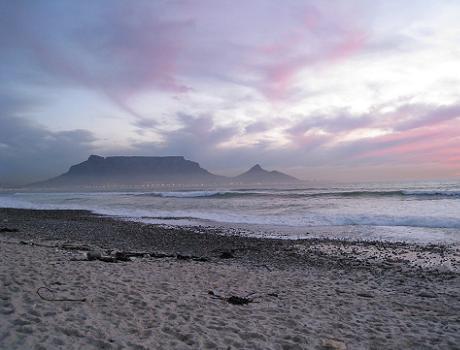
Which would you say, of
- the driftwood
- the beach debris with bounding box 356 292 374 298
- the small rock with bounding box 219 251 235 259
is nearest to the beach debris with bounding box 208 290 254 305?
the driftwood

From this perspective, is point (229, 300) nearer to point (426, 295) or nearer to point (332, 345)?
point (332, 345)

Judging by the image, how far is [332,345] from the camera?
4.74 metres

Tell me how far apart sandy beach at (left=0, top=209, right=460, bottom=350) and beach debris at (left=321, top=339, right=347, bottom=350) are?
0.09 ft

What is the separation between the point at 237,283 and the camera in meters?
8.02

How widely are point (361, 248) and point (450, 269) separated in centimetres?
345

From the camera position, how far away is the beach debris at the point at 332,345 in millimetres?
4699

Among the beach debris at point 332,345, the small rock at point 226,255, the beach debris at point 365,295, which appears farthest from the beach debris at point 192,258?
the beach debris at point 332,345

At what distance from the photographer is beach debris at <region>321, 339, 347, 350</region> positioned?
4699 millimetres

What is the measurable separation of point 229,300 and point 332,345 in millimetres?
2256

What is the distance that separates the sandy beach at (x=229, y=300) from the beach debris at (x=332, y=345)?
0.03 metres

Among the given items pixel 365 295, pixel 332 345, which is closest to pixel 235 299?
pixel 332 345

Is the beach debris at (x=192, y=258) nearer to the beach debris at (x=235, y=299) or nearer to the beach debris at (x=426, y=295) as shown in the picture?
the beach debris at (x=235, y=299)

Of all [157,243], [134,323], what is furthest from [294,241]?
[134,323]

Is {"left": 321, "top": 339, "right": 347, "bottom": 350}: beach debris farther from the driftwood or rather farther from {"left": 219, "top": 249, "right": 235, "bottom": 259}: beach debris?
{"left": 219, "top": 249, "right": 235, "bottom": 259}: beach debris
